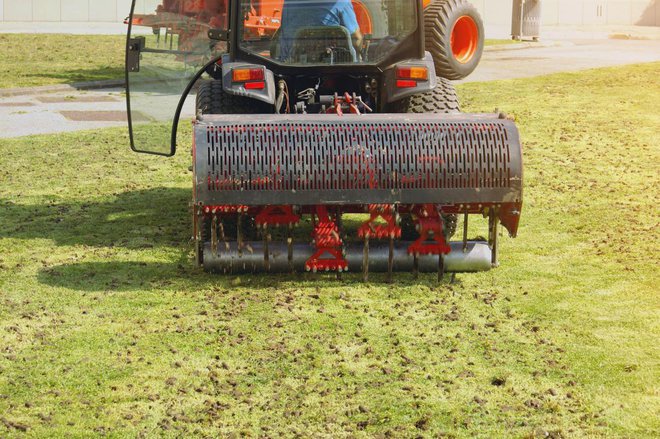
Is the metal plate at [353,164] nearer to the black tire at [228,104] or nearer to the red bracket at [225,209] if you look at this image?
the red bracket at [225,209]

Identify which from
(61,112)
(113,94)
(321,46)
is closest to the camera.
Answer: (321,46)

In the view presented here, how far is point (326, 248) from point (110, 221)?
232cm

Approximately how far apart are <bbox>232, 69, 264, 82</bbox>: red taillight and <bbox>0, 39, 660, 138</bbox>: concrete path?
1.22 m

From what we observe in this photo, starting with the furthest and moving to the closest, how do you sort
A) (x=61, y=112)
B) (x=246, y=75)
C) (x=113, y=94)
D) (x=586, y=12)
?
(x=586, y=12)
(x=113, y=94)
(x=61, y=112)
(x=246, y=75)

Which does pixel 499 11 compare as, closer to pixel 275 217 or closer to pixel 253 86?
pixel 253 86

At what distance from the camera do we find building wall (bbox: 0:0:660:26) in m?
32.2

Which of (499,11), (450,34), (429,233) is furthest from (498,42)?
(429,233)

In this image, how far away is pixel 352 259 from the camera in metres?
6.85

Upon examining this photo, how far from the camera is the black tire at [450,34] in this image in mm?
12750

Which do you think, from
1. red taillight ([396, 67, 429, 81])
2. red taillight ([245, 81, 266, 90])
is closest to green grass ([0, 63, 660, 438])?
red taillight ([245, 81, 266, 90])

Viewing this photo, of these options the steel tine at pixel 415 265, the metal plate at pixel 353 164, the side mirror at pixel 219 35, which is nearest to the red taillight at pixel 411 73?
the metal plate at pixel 353 164

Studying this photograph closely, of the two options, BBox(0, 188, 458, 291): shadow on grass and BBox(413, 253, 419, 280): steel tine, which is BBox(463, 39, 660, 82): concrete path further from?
BBox(413, 253, 419, 280): steel tine

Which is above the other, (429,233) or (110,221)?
(429,233)

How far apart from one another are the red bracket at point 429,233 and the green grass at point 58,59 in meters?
11.2
